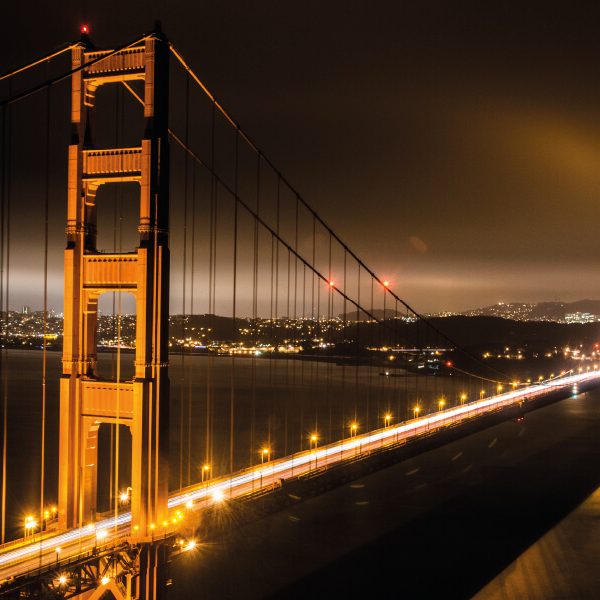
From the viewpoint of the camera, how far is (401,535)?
22.5m

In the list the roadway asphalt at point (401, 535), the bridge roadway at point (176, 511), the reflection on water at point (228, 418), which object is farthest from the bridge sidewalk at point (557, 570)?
the reflection on water at point (228, 418)

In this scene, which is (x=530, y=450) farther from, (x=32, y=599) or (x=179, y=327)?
(x=179, y=327)

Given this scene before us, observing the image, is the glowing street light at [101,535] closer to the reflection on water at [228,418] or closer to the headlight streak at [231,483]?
the headlight streak at [231,483]

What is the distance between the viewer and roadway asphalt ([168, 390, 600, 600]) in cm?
1805

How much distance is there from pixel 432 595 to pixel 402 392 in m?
58.2

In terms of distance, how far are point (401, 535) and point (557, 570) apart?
454 centimetres

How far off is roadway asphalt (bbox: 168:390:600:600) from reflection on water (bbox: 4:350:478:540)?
300 centimetres

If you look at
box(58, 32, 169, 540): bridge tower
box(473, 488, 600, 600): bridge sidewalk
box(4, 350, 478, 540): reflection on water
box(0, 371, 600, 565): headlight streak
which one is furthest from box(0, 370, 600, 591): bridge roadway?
box(473, 488, 600, 600): bridge sidewalk

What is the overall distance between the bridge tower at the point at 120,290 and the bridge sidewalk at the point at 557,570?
31.1 ft

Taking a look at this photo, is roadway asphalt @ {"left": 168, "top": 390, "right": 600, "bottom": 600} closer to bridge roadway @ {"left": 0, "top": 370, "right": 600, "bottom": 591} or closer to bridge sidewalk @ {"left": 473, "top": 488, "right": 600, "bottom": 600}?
bridge sidewalk @ {"left": 473, "top": 488, "right": 600, "bottom": 600}

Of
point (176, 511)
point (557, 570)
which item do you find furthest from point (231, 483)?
point (557, 570)

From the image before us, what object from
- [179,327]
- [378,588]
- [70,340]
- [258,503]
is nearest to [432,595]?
[378,588]

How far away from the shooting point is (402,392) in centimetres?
7538

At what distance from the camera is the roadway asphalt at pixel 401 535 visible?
18047mm
